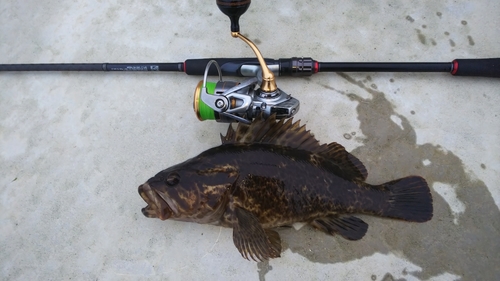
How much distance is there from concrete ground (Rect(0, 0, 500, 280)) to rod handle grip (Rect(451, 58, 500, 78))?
0.13 metres

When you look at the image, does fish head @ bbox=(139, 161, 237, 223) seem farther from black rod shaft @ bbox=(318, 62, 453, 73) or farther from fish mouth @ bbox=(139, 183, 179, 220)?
black rod shaft @ bbox=(318, 62, 453, 73)

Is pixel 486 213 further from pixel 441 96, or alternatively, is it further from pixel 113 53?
pixel 113 53

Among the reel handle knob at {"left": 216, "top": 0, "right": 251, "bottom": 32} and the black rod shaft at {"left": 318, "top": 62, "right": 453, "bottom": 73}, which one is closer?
the reel handle knob at {"left": 216, "top": 0, "right": 251, "bottom": 32}

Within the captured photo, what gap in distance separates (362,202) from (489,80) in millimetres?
1567

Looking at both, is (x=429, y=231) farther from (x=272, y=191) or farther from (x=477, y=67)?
(x=477, y=67)

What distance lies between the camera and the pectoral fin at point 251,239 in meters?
2.14

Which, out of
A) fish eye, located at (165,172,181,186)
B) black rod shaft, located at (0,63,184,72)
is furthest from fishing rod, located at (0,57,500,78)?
fish eye, located at (165,172,181,186)

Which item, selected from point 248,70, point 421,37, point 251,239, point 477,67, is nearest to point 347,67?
point 248,70

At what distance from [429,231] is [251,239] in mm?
1185

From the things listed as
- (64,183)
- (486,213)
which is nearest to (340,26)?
(486,213)

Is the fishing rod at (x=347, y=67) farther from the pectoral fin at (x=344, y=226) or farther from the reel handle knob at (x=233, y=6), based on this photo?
the pectoral fin at (x=344, y=226)

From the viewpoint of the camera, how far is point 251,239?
2.14 meters

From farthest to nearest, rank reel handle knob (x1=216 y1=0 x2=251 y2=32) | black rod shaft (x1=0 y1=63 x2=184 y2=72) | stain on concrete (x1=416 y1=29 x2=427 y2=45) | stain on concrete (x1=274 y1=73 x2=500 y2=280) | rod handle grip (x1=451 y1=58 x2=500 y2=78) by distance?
stain on concrete (x1=416 y1=29 x2=427 y2=45)
black rod shaft (x1=0 y1=63 x2=184 y2=72)
rod handle grip (x1=451 y1=58 x2=500 y2=78)
stain on concrete (x1=274 y1=73 x2=500 y2=280)
reel handle knob (x1=216 y1=0 x2=251 y2=32)

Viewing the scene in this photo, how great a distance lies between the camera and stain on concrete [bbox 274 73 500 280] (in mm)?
2275
